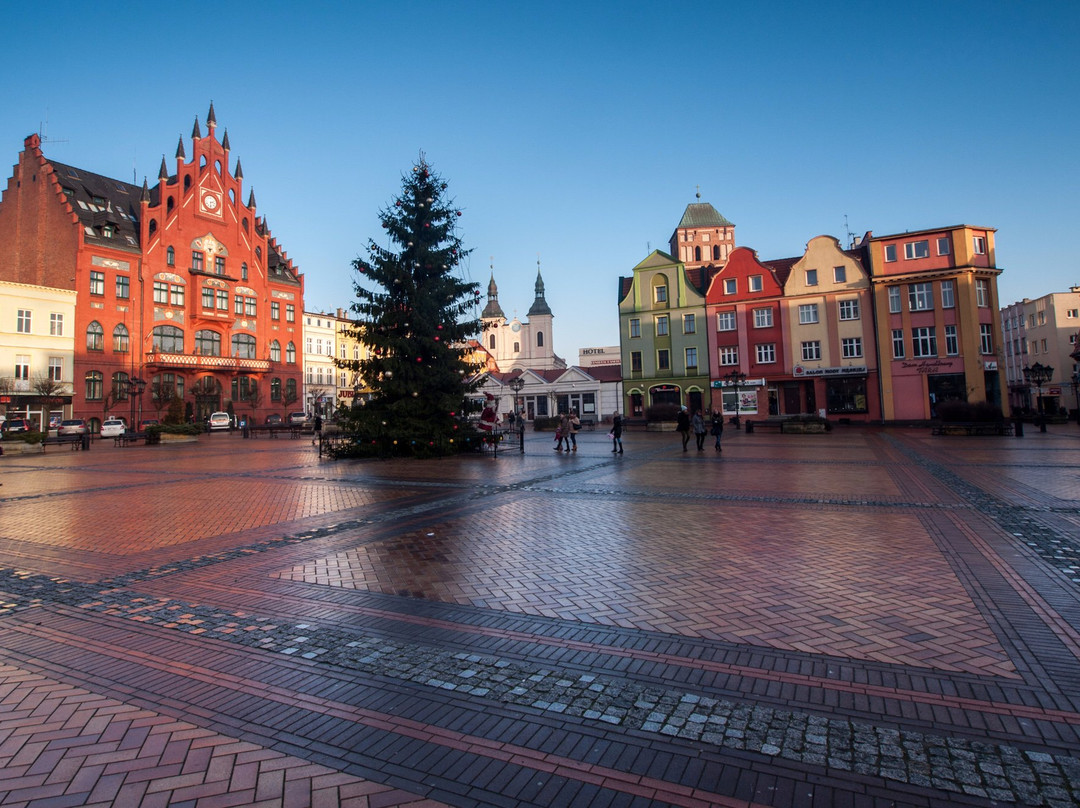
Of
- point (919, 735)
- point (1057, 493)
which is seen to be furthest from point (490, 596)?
point (1057, 493)

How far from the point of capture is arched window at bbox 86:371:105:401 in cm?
4575

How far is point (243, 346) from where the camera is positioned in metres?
57.6

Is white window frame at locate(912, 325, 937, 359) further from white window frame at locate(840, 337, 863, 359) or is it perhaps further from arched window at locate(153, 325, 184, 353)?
arched window at locate(153, 325, 184, 353)

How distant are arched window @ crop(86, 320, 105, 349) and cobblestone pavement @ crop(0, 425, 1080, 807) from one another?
4606cm

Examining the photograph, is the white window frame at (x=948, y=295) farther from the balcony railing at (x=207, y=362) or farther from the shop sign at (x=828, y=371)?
the balcony railing at (x=207, y=362)

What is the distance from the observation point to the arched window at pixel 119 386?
153 feet

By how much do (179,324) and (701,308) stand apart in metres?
44.1

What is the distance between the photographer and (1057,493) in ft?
33.6

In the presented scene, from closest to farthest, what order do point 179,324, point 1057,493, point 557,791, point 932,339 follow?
point 557,791
point 1057,493
point 932,339
point 179,324

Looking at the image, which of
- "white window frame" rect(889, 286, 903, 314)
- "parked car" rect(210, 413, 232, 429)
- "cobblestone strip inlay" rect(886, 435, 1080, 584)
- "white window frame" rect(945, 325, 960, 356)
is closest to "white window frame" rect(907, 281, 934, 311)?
"white window frame" rect(889, 286, 903, 314)

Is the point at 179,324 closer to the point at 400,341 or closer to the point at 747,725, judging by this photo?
the point at 400,341

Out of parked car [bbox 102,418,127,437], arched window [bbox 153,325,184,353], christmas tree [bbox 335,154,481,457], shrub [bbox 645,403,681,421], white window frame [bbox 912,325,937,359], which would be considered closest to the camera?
christmas tree [bbox 335,154,481,457]

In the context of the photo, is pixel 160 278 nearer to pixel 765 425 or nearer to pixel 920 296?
pixel 765 425

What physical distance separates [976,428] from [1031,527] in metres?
23.5
